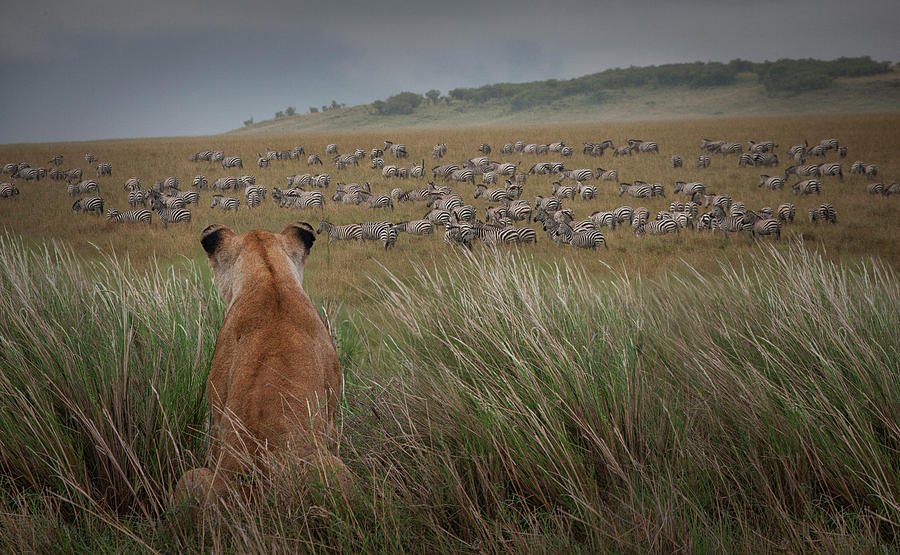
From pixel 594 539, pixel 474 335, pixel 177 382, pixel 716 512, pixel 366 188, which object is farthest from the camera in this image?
pixel 366 188

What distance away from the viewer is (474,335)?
12.2ft

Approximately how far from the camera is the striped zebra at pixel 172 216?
32.8 ft

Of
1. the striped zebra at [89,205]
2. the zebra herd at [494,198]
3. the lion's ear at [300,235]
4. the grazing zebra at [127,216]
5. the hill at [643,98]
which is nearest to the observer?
the lion's ear at [300,235]

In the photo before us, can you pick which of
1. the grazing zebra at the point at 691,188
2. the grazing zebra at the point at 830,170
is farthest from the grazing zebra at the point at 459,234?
the grazing zebra at the point at 830,170

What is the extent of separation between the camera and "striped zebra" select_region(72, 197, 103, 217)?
9578 millimetres

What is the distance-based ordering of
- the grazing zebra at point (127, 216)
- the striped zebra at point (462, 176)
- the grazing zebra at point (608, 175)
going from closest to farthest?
the grazing zebra at point (127, 216)
the grazing zebra at point (608, 175)
the striped zebra at point (462, 176)

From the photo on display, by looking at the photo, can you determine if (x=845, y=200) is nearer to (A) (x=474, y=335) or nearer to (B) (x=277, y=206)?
(A) (x=474, y=335)

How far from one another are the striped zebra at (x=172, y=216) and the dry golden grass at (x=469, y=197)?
17 centimetres

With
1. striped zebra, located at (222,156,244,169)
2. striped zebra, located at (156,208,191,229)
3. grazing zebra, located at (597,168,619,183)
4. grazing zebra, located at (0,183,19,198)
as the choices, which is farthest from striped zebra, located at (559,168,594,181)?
grazing zebra, located at (0,183,19,198)

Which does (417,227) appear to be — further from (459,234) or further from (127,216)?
(127,216)

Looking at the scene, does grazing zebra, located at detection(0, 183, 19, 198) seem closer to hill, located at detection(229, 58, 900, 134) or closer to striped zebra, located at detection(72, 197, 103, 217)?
striped zebra, located at detection(72, 197, 103, 217)

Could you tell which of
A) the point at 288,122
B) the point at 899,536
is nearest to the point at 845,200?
the point at 899,536

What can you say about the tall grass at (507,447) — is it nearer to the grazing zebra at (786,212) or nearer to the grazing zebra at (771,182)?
the grazing zebra at (786,212)

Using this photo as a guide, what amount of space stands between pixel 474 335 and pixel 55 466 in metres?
2.38
